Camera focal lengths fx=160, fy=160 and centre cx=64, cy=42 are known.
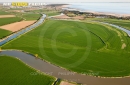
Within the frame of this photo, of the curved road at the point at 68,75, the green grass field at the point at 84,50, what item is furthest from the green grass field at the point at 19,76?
the green grass field at the point at 84,50

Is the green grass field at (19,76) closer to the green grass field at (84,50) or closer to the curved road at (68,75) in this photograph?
the curved road at (68,75)

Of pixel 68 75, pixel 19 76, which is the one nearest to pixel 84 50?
pixel 68 75

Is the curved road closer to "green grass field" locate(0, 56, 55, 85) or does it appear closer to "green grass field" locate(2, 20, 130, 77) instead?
"green grass field" locate(2, 20, 130, 77)

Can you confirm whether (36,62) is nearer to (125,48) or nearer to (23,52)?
(23,52)

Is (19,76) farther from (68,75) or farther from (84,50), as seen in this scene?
(84,50)

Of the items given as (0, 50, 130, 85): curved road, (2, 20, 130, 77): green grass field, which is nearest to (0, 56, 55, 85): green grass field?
(0, 50, 130, 85): curved road
